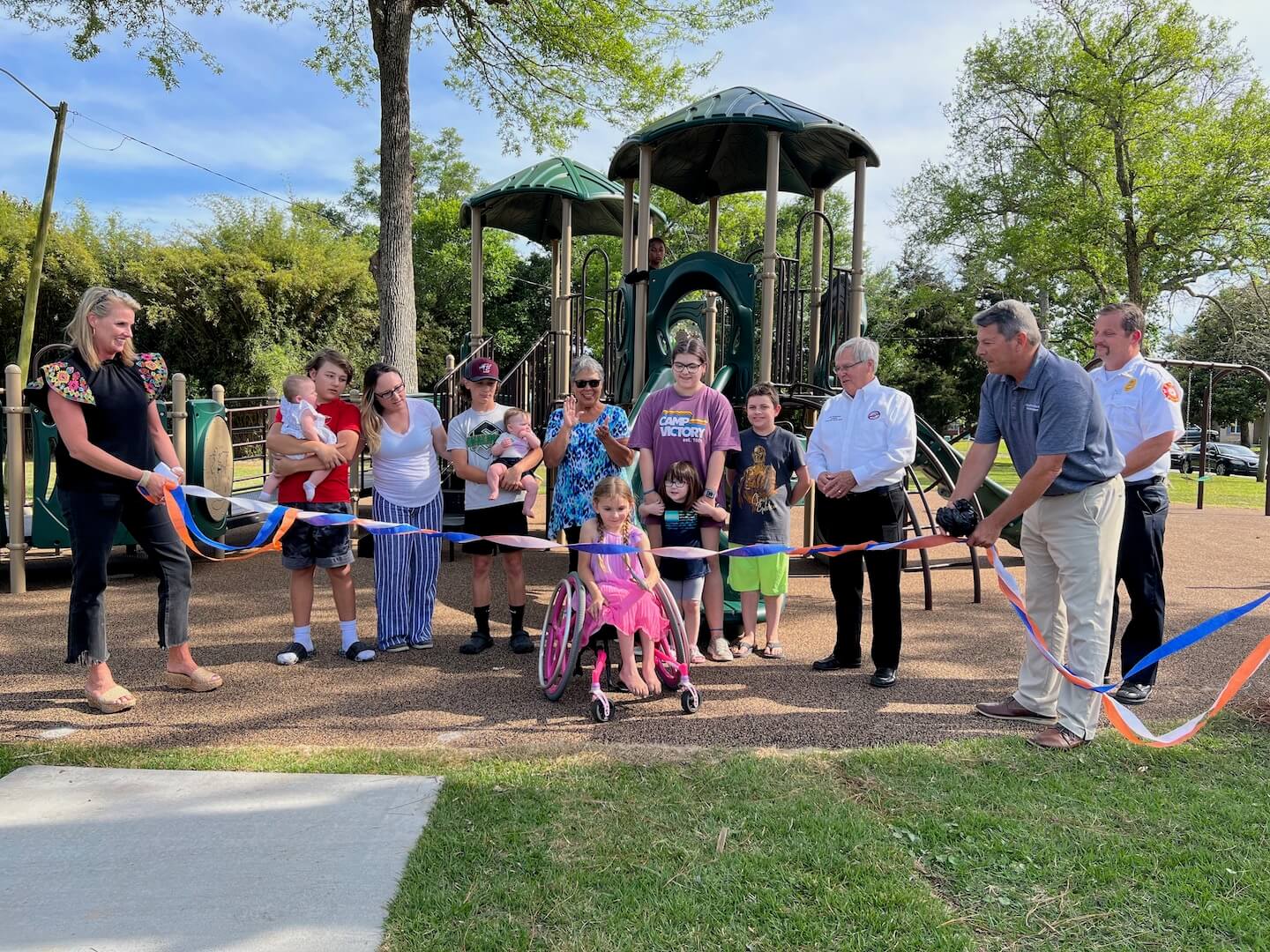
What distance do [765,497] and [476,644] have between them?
6.46ft

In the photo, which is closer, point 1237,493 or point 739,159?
point 739,159

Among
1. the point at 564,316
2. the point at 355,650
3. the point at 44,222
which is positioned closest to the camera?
the point at 355,650

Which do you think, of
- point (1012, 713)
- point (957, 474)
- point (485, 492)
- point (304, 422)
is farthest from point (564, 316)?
point (1012, 713)

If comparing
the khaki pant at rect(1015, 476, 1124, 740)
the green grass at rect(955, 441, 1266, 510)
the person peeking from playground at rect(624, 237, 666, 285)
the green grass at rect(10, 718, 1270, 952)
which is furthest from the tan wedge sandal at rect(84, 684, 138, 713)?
the green grass at rect(955, 441, 1266, 510)

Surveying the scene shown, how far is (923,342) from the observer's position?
40125mm

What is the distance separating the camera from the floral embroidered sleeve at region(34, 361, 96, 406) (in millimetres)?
3773

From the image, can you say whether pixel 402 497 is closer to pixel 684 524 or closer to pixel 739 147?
pixel 684 524

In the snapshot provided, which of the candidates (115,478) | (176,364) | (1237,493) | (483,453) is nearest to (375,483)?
(483,453)

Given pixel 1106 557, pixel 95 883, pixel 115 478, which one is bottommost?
pixel 95 883

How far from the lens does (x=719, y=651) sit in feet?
17.2

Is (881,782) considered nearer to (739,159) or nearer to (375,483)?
(375,483)

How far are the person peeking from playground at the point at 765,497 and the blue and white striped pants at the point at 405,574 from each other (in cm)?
185

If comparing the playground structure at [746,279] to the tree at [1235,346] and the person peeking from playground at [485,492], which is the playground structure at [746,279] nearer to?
the person peeking from playground at [485,492]

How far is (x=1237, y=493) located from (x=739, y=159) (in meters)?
14.7
